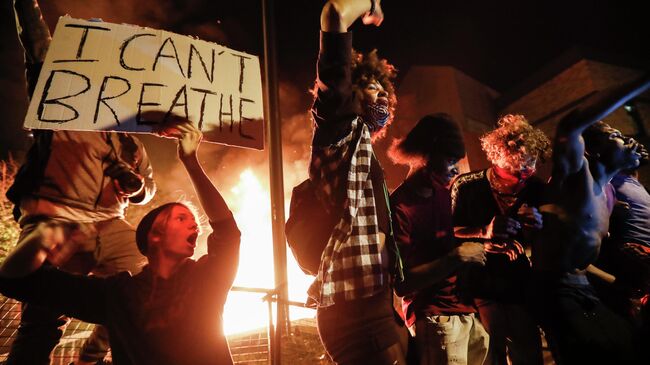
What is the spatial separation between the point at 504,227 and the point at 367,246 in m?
1.55

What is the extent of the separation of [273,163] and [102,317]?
2083 millimetres

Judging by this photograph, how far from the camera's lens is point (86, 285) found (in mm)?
2133

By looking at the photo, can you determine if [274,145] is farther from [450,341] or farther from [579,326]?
[579,326]

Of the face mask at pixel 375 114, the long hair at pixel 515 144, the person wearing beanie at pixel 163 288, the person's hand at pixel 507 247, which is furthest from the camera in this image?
the long hair at pixel 515 144

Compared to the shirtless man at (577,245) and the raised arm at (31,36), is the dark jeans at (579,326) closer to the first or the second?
the shirtless man at (577,245)

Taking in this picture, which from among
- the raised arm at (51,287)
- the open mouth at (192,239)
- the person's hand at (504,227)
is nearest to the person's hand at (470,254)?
the person's hand at (504,227)

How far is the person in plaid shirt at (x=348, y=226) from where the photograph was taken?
1646 millimetres

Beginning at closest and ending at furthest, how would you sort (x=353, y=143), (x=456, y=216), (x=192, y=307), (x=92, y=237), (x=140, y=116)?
(x=353, y=143) → (x=192, y=307) → (x=140, y=116) → (x=92, y=237) → (x=456, y=216)

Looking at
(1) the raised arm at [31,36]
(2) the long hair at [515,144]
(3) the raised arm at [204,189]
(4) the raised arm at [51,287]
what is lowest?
(4) the raised arm at [51,287]

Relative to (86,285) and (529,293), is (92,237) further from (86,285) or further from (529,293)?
(529,293)

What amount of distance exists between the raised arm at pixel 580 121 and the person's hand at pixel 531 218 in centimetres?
32

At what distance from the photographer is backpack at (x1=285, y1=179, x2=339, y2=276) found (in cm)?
184

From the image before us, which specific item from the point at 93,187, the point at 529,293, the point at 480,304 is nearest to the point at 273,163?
the point at 93,187

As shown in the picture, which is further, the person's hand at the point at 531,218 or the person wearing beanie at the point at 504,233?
the person wearing beanie at the point at 504,233
